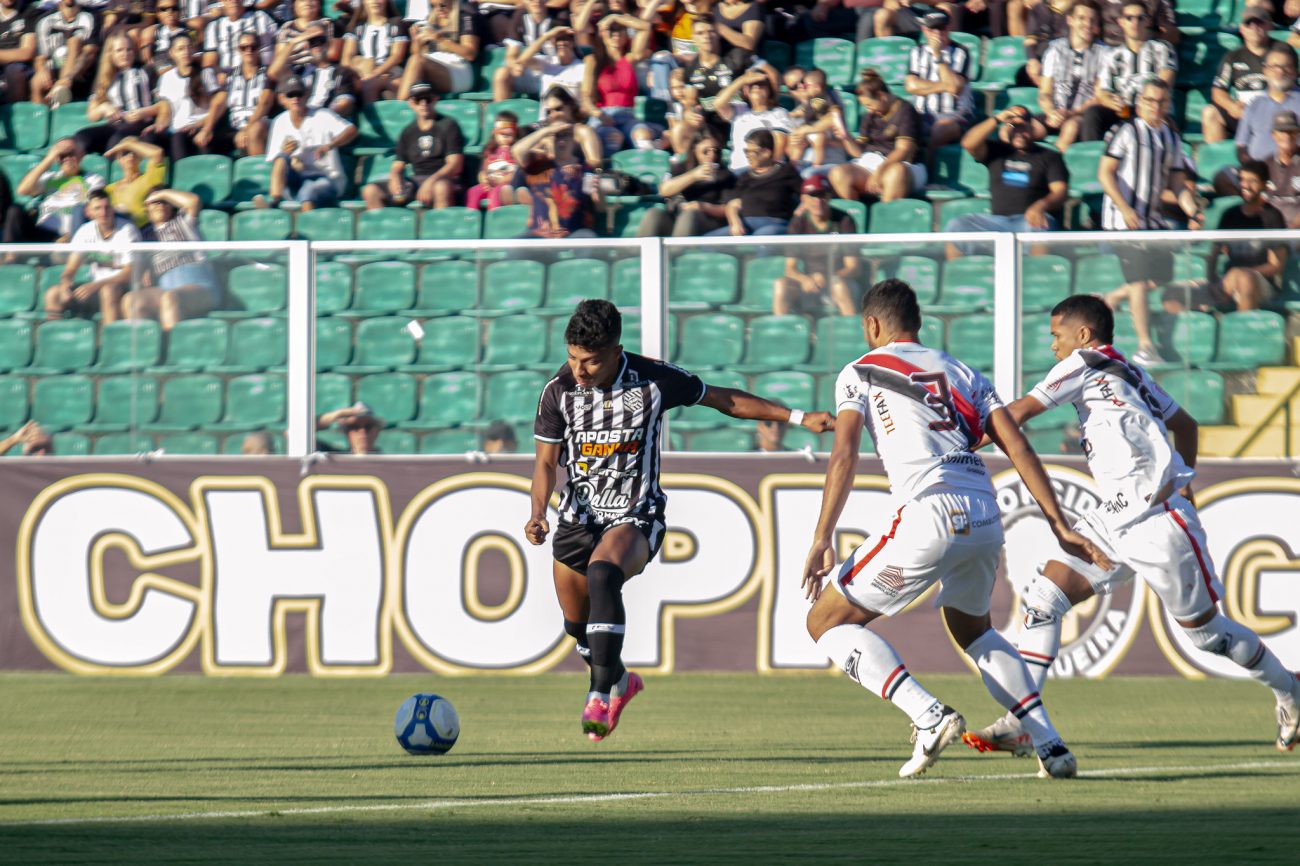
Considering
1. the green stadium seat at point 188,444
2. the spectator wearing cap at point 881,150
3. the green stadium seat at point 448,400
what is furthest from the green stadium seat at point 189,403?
the spectator wearing cap at point 881,150

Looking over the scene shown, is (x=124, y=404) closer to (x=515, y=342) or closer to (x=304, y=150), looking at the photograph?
(x=515, y=342)

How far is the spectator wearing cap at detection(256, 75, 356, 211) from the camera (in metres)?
16.6

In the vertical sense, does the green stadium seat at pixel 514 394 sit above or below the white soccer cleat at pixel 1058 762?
above

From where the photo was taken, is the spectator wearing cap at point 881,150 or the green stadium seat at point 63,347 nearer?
the green stadium seat at point 63,347

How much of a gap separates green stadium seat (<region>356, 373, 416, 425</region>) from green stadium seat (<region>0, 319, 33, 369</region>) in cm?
226

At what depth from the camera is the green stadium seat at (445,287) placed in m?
12.7

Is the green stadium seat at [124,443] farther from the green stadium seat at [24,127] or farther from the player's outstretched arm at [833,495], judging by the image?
the player's outstretched arm at [833,495]

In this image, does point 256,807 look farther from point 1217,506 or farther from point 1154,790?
point 1217,506

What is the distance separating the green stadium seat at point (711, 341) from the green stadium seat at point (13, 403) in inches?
175

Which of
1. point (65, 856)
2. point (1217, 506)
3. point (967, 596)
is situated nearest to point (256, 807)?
point (65, 856)

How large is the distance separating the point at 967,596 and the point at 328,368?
654cm

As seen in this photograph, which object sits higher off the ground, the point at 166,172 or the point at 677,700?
the point at 166,172

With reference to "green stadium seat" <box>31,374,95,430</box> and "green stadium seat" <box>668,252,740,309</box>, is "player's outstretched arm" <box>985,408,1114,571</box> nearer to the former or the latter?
"green stadium seat" <box>668,252,740,309</box>

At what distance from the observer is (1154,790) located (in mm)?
7152
